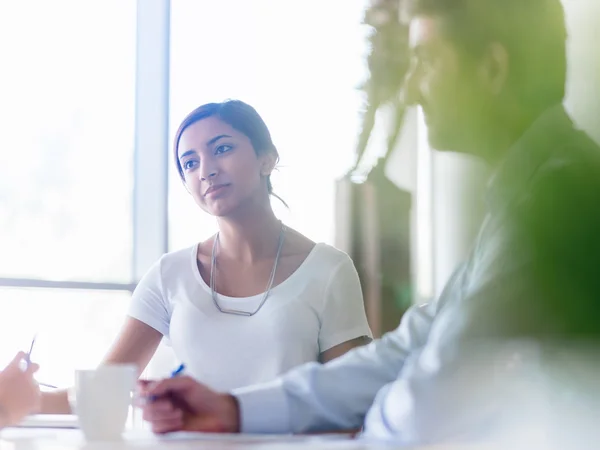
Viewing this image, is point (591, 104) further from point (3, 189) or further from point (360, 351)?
point (3, 189)

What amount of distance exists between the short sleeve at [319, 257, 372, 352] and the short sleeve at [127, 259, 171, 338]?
27 centimetres

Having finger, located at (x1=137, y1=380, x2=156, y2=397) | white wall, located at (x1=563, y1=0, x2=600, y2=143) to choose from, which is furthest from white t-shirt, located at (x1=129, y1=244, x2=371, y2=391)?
white wall, located at (x1=563, y1=0, x2=600, y2=143)

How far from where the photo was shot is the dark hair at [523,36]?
0.74 meters

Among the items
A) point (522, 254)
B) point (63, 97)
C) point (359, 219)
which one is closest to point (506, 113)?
point (522, 254)

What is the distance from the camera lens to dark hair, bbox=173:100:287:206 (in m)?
1.17

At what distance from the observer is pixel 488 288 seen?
2.02 ft

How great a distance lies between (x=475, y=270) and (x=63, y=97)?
96cm

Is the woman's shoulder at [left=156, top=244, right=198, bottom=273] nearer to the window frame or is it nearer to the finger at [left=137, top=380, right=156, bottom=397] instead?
the window frame

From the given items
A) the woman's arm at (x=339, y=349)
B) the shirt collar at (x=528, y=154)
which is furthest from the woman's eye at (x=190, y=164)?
the shirt collar at (x=528, y=154)

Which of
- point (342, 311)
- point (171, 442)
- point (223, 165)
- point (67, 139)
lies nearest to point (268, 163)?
point (223, 165)

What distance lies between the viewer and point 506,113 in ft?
2.48

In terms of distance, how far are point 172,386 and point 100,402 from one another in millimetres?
80

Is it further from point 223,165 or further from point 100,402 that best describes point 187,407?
point 223,165

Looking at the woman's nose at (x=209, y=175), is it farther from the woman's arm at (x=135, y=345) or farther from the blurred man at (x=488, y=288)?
the blurred man at (x=488, y=288)
